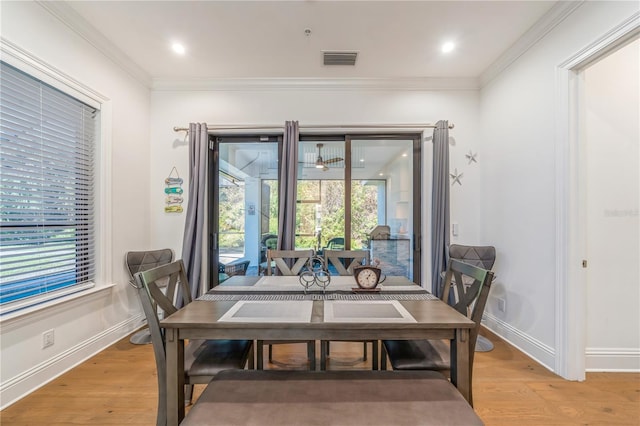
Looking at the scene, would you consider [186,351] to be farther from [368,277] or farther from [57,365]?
[57,365]

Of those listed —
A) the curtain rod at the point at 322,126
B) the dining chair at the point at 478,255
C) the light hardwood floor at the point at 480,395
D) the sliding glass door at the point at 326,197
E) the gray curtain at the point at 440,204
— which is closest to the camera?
the light hardwood floor at the point at 480,395

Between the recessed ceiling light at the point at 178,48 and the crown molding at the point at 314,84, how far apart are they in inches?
20.3

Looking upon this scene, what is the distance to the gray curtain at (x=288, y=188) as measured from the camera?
315 cm

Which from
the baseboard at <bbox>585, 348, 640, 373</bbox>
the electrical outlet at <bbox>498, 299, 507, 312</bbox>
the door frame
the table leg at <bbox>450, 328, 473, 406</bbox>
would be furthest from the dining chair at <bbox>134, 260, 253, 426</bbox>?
the baseboard at <bbox>585, 348, 640, 373</bbox>

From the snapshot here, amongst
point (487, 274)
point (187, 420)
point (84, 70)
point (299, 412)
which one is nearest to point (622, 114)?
point (487, 274)

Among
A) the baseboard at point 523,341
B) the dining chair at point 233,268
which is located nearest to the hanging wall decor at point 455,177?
the baseboard at point 523,341

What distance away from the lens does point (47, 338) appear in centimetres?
205

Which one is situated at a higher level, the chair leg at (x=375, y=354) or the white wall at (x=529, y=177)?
the white wall at (x=529, y=177)

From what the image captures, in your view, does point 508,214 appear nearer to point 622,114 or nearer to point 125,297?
point 622,114

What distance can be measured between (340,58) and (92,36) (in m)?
2.24

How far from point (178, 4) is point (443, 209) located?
3085 mm

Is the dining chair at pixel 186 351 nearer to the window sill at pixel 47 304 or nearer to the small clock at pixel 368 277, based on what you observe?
the small clock at pixel 368 277

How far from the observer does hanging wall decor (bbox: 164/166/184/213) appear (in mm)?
3289

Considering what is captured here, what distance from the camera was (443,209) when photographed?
3.11 meters
